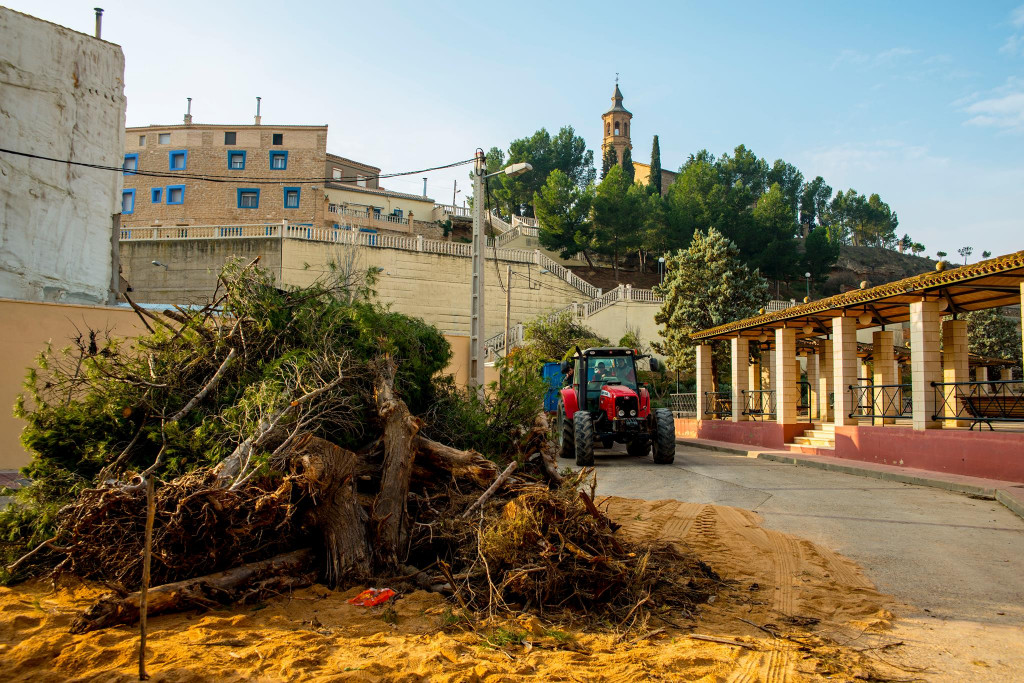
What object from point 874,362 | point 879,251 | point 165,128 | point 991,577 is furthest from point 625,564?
point 879,251

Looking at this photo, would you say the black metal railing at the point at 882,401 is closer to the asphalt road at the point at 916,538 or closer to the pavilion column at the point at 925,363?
the pavilion column at the point at 925,363

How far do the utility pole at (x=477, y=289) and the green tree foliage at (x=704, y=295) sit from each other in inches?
680

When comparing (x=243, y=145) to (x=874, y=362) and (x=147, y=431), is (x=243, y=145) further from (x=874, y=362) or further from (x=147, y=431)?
(x=147, y=431)

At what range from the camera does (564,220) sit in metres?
49.5

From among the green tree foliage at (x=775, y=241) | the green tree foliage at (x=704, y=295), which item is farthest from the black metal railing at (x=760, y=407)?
the green tree foliage at (x=775, y=241)

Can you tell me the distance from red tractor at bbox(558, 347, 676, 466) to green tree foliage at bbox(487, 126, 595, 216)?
45994 mm

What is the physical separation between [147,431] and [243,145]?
145 ft

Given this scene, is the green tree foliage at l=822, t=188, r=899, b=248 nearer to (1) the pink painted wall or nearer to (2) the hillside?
(2) the hillside

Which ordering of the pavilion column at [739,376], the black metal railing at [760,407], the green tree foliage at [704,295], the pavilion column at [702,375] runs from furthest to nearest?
the green tree foliage at [704,295], the pavilion column at [702,375], the black metal railing at [760,407], the pavilion column at [739,376]

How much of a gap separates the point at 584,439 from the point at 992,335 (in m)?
33.2

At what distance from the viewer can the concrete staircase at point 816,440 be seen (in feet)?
56.1

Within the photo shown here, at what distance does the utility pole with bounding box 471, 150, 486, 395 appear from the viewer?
16.4m

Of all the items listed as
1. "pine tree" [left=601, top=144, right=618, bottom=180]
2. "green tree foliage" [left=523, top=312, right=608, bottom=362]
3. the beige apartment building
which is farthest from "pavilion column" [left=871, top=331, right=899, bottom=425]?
"pine tree" [left=601, top=144, right=618, bottom=180]

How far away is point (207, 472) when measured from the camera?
17.0 ft
